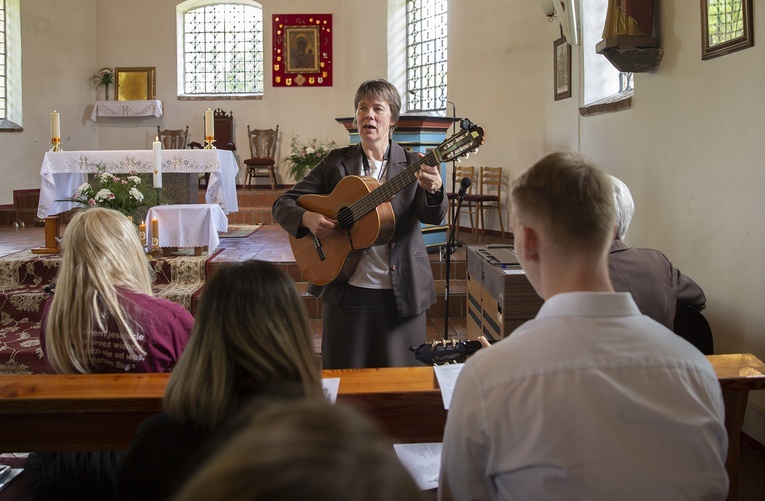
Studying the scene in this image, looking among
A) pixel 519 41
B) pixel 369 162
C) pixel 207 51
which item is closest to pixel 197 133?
pixel 207 51

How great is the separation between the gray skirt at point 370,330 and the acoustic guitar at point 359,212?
0.12m

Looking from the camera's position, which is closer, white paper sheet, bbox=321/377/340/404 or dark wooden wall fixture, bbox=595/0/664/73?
white paper sheet, bbox=321/377/340/404

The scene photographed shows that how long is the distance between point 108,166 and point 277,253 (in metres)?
1.78

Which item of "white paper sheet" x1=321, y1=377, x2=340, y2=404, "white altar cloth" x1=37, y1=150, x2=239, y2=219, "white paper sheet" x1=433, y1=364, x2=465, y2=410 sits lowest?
"white paper sheet" x1=321, y1=377, x2=340, y2=404

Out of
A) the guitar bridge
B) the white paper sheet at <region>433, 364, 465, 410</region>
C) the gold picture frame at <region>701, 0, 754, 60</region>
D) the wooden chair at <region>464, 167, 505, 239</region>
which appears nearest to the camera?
the white paper sheet at <region>433, 364, 465, 410</region>

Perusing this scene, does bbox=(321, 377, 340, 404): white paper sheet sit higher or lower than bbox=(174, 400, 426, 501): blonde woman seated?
lower

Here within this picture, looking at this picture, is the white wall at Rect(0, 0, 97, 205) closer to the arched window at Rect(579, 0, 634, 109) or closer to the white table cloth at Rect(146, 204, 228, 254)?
the white table cloth at Rect(146, 204, 228, 254)

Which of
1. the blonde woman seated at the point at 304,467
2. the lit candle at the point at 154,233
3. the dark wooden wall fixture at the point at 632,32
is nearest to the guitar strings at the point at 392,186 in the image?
the blonde woman seated at the point at 304,467

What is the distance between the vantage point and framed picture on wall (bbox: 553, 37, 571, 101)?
6.53 m

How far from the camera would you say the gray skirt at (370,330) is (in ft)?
8.46

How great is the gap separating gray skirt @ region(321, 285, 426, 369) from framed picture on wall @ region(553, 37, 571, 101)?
179 inches

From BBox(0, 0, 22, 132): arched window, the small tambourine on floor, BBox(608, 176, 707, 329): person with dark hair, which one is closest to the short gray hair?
BBox(608, 176, 707, 329): person with dark hair

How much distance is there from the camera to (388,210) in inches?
102

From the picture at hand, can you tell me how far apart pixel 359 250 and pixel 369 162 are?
0.35 m
